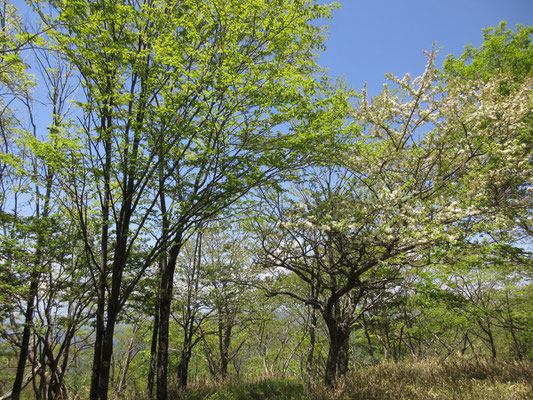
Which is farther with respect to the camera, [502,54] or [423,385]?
[502,54]

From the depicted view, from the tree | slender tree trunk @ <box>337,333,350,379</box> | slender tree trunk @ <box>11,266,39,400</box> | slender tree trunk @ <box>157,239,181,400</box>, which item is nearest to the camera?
the tree

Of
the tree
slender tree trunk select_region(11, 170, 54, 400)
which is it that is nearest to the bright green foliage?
the tree

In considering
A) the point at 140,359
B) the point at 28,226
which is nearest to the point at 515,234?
the point at 28,226

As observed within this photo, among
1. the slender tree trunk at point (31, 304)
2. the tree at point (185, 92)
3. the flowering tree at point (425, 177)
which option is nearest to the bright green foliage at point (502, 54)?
the flowering tree at point (425, 177)

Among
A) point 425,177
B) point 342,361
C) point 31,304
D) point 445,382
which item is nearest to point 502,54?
point 425,177

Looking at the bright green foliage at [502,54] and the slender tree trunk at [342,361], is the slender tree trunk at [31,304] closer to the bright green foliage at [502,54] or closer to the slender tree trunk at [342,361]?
the slender tree trunk at [342,361]

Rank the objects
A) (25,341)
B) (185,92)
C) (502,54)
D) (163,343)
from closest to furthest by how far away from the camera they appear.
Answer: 1. (185,92)
2. (163,343)
3. (25,341)
4. (502,54)

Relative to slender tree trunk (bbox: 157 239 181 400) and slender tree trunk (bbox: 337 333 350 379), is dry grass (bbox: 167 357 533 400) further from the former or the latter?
slender tree trunk (bbox: 157 239 181 400)

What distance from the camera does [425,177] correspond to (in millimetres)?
7574

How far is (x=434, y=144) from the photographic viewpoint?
7637 millimetres

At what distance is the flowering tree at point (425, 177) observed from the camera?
6.40 metres

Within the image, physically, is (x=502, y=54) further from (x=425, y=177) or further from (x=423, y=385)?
(x=423, y=385)

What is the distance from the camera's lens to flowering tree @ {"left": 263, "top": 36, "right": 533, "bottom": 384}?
640 centimetres

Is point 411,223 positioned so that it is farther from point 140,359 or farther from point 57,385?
point 140,359
